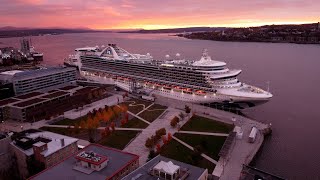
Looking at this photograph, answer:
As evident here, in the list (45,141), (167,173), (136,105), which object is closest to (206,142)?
(167,173)

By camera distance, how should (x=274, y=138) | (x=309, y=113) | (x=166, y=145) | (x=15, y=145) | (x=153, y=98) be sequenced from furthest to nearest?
(x=153, y=98), (x=309, y=113), (x=274, y=138), (x=166, y=145), (x=15, y=145)

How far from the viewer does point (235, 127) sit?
4603 cm

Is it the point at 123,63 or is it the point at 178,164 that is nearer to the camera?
the point at 178,164

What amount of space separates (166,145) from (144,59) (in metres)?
38.8

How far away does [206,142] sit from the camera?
41.0 meters

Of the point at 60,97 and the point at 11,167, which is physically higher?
the point at 60,97

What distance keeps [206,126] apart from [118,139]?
547 inches

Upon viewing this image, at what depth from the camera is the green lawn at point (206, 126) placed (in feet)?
149

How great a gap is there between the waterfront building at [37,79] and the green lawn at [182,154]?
Answer: 40.2m

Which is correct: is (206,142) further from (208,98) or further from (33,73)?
(33,73)

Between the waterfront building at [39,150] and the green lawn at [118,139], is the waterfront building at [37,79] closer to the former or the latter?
the waterfront building at [39,150]

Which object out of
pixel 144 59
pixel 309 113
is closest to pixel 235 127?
pixel 309 113

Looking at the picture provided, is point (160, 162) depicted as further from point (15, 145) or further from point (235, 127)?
point (235, 127)

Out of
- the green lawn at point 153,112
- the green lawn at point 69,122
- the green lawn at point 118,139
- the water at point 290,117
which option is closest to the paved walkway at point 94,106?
the green lawn at point 69,122
